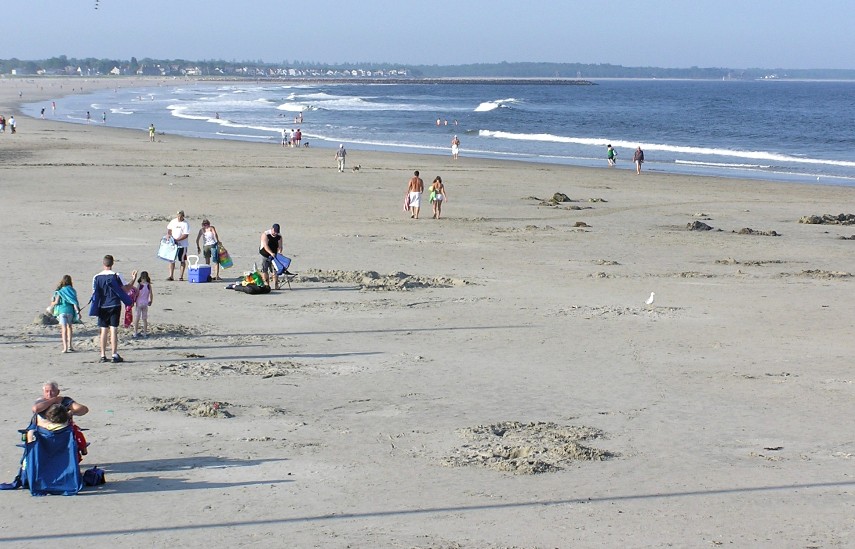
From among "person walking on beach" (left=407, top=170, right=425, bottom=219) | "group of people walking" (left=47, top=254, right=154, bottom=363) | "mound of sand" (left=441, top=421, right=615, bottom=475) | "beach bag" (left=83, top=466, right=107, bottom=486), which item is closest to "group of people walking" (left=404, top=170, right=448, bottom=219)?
"person walking on beach" (left=407, top=170, right=425, bottom=219)

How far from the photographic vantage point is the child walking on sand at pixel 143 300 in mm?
13938

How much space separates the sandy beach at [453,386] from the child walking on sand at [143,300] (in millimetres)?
324

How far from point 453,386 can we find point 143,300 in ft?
14.7

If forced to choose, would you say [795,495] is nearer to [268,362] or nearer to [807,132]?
[268,362]

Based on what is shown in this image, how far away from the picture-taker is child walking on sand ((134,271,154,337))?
1394 cm

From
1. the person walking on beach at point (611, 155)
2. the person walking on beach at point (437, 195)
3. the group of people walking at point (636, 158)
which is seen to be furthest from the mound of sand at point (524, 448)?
the person walking on beach at point (611, 155)

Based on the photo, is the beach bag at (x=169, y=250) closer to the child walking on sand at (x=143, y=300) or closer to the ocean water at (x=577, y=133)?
the child walking on sand at (x=143, y=300)

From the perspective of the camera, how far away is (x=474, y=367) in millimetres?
13227

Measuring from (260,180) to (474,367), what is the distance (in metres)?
23.0

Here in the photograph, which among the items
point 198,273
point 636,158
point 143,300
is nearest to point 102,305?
point 143,300

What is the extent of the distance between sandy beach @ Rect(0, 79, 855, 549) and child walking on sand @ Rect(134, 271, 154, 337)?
0.32 m

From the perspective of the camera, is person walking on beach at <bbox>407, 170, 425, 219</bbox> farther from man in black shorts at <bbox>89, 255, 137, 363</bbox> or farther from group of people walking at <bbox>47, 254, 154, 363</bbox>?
man in black shorts at <bbox>89, 255, 137, 363</bbox>

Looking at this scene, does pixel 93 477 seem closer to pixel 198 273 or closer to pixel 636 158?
pixel 198 273

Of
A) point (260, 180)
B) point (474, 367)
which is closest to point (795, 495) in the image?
point (474, 367)
